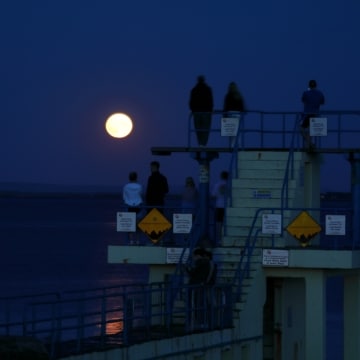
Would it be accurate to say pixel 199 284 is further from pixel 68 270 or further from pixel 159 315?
pixel 68 270

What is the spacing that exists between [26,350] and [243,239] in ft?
31.4

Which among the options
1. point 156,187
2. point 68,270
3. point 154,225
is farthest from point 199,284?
point 68,270

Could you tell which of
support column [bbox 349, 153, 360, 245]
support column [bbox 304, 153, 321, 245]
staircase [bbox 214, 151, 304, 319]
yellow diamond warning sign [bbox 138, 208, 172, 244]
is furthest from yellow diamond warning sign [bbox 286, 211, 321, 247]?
yellow diamond warning sign [bbox 138, 208, 172, 244]

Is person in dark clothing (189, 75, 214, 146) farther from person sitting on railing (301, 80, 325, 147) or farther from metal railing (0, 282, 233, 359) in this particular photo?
metal railing (0, 282, 233, 359)

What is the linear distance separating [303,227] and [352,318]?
3523mm

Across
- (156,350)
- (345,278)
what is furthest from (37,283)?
(156,350)

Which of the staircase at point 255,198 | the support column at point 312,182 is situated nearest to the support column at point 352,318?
the support column at point 312,182

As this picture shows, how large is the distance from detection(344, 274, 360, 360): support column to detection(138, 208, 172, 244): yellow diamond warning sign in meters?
4.02

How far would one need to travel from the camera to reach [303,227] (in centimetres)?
2777

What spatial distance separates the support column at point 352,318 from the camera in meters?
30.3

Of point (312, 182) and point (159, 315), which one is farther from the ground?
point (312, 182)

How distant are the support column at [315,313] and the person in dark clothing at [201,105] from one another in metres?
4.25

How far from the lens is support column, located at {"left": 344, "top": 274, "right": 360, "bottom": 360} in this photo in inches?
1194

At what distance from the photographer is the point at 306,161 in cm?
2962
